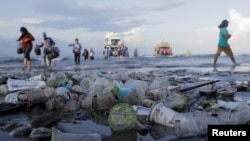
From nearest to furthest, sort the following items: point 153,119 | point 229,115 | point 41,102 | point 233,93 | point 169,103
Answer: point 229,115, point 153,119, point 169,103, point 41,102, point 233,93

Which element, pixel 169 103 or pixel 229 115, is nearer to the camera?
pixel 229 115

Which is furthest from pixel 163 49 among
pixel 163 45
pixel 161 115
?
pixel 161 115

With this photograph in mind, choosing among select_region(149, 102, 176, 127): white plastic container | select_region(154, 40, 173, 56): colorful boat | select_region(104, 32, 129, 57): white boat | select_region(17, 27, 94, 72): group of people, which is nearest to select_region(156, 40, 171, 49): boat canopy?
select_region(154, 40, 173, 56): colorful boat

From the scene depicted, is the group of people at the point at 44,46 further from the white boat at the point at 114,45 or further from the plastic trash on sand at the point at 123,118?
the white boat at the point at 114,45

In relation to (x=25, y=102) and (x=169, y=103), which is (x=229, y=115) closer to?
(x=169, y=103)

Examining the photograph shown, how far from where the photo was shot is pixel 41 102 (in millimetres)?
3840

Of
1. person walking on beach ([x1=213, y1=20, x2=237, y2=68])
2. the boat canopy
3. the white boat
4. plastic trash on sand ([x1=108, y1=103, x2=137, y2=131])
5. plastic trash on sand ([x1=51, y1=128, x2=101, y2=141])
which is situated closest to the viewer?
plastic trash on sand ([x1=51, y1=128, x2=101, y2=141])

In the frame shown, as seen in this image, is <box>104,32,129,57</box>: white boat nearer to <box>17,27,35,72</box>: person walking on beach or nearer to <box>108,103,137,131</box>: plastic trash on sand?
<box>17,27,35,72</box>: person walking on beach

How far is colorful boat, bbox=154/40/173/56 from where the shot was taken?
4969 centimetres

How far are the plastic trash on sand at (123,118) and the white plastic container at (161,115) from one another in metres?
0.31

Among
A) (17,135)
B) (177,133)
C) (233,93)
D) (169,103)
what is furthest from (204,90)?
(17,135)

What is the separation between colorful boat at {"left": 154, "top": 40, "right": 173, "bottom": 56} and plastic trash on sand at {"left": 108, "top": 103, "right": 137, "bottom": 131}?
4720cm

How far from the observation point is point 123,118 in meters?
2.76

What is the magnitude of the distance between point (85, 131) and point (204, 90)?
7.51ft
